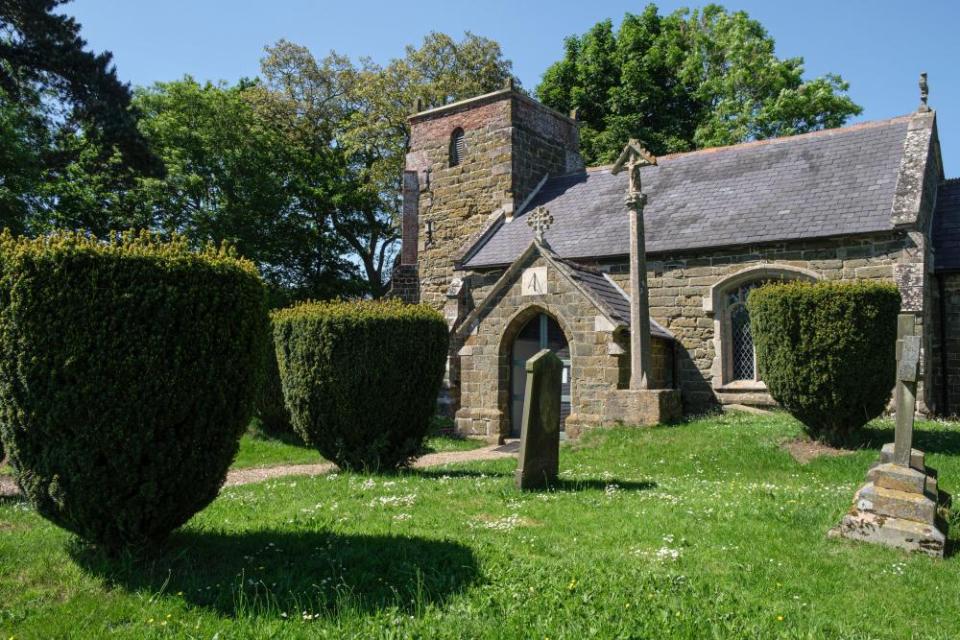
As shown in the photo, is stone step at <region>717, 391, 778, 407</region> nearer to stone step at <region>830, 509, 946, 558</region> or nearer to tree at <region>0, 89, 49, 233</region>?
stone step at <region>830, 509, 946, 558</region>

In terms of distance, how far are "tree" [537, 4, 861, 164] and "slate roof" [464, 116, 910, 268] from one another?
29.4ft

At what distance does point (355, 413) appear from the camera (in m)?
9.26

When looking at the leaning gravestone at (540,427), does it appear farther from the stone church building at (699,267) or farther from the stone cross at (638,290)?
the stone cross at (638,290)

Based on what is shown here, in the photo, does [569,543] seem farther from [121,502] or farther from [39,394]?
[39,394]

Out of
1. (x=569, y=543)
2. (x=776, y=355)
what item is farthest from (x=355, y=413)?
(x=776, y=355)

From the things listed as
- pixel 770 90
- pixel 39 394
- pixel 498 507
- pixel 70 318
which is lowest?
pixel 498 507

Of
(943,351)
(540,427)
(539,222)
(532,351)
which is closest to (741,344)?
(943,351)

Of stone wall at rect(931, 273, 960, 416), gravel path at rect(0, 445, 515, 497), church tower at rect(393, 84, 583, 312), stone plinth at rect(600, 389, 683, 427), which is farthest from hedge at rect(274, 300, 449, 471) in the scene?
stone wall at rect(931, 273, 960, 416)

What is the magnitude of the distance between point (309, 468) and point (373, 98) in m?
22.1

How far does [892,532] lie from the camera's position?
576 cm

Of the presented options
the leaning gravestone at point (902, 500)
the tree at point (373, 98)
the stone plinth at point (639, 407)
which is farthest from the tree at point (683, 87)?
the leaning gravestone at point (902, 500)

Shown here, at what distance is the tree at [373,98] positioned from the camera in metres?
29.4

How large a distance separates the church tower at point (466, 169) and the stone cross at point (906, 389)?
14530 mm

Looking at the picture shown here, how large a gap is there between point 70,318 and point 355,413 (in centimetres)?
496
